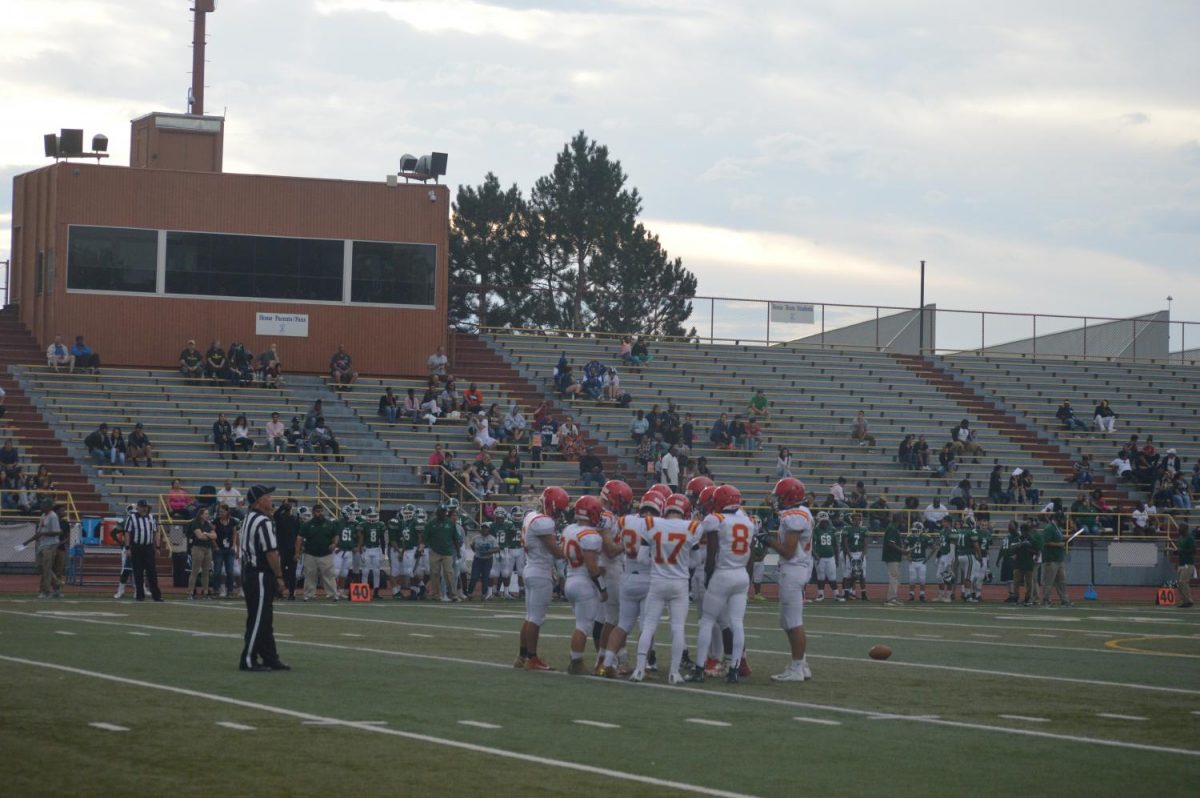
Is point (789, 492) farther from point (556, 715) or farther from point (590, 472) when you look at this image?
point (590, 472)

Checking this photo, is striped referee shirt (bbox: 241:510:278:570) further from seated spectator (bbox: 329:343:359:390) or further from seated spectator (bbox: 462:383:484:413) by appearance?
seated spectator (bbox: 329:343:359:390)

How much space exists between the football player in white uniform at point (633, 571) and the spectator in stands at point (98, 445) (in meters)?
19.5

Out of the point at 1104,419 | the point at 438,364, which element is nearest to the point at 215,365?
the point at 438,364

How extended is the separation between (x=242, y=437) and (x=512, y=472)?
552cm

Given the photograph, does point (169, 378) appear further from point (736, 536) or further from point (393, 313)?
point (736, 536)

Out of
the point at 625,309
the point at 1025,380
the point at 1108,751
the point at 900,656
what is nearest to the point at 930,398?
the point at 1025,380

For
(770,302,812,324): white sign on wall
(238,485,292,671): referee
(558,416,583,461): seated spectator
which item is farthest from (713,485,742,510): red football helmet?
(770,302,812,324): white sign on wall

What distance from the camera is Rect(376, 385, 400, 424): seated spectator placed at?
117 ft

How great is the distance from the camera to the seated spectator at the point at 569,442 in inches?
1395

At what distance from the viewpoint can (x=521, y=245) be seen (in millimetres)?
61250

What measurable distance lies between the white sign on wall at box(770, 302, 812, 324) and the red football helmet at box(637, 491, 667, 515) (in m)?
30.4

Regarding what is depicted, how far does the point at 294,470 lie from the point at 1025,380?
2195 cm

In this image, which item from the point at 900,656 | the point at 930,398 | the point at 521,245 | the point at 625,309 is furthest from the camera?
the point at 521,245

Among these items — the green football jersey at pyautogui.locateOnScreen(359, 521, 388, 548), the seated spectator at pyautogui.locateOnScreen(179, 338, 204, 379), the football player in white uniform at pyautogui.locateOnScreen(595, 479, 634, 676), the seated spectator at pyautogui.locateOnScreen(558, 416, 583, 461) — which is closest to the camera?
the football player in white uniform at pyautogui.locateOnScreen(595, 479, 634, 676)
